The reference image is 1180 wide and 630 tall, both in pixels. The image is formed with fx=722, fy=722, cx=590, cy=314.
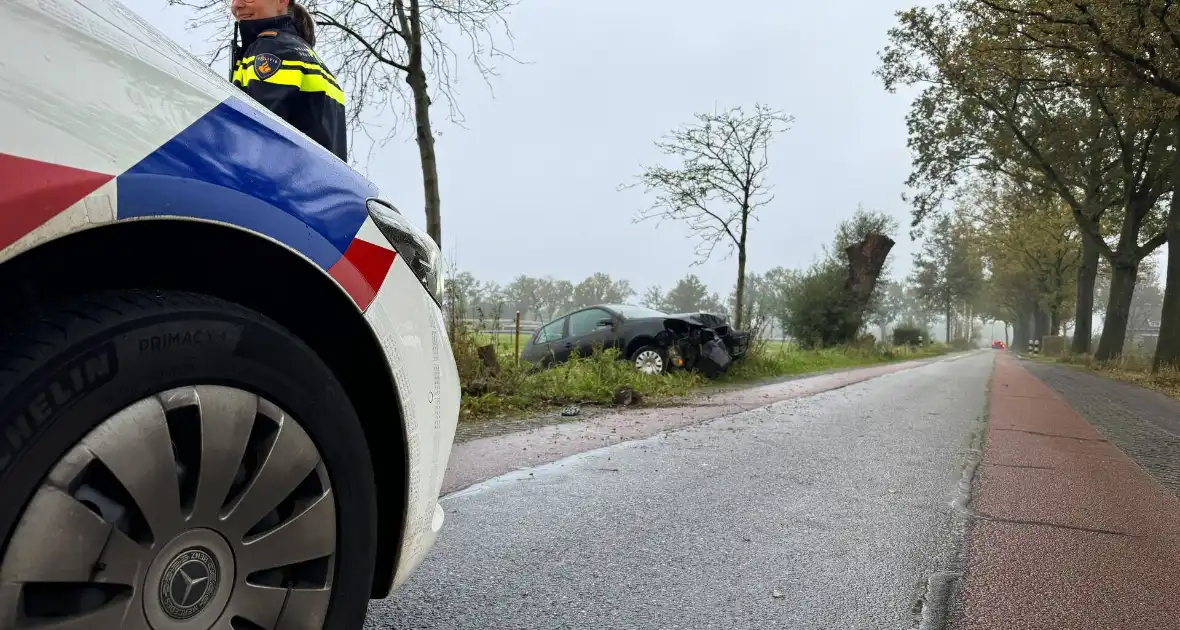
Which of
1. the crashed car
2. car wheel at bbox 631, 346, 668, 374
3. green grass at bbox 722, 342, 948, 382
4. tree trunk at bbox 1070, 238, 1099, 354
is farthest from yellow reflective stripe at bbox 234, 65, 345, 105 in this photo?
tree trunk at bbox 1070, 238, 1099, 354

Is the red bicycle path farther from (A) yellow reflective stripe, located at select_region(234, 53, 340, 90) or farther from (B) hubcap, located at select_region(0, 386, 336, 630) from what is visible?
(A) yellow reflective stripe, located at select_region(234, 53, 340, 90)

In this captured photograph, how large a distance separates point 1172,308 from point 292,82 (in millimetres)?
21551

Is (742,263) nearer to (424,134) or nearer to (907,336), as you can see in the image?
(424,134)

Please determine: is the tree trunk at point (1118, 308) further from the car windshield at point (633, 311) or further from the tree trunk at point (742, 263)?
the car windshield at point (633, 311)

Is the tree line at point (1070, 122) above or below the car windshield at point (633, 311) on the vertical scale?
above

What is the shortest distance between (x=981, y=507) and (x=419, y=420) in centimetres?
334

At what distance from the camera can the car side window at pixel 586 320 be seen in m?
13.1

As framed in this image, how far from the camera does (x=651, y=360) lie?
1226cm

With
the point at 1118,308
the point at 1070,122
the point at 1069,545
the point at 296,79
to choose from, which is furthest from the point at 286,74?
the point at 1118,308

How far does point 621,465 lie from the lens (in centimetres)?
484

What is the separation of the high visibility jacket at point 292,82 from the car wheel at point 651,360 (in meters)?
9.67

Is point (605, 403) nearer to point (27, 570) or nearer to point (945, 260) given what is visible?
point (27, 570)

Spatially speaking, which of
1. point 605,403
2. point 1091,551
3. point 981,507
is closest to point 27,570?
point 1091,551

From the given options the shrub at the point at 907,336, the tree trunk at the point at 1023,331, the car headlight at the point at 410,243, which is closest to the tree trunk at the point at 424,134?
the car headlight at the point at 410,243
